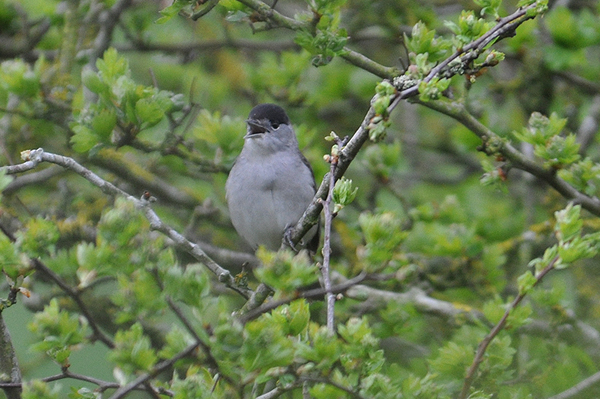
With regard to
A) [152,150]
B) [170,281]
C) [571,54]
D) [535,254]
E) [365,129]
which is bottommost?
[535,254]

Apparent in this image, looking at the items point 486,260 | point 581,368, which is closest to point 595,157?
point 486,260

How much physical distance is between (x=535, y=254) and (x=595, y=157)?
0.96 m

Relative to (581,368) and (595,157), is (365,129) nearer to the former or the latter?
(581,368)

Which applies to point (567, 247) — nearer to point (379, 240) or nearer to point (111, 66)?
point (379, 240)

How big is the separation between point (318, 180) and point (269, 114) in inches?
25.1

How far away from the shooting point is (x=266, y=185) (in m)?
5.22

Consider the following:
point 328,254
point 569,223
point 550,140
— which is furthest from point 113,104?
point 569,223

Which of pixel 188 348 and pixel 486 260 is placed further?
pixel 486 260

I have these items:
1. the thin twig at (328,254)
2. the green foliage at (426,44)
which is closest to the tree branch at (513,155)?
the green foliage at (426,44)

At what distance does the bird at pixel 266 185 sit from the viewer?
205 inches

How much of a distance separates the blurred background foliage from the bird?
164 millimetres

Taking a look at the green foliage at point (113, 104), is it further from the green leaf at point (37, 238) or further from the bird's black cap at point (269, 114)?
the bird's black cap at point (269, 114)

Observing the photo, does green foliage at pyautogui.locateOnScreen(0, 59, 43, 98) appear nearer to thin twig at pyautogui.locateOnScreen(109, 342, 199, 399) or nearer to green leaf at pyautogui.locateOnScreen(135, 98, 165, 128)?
green leaf at pyautogui.locateOnScreen(135, 98, 165, 128)

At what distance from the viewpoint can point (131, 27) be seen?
582cm
